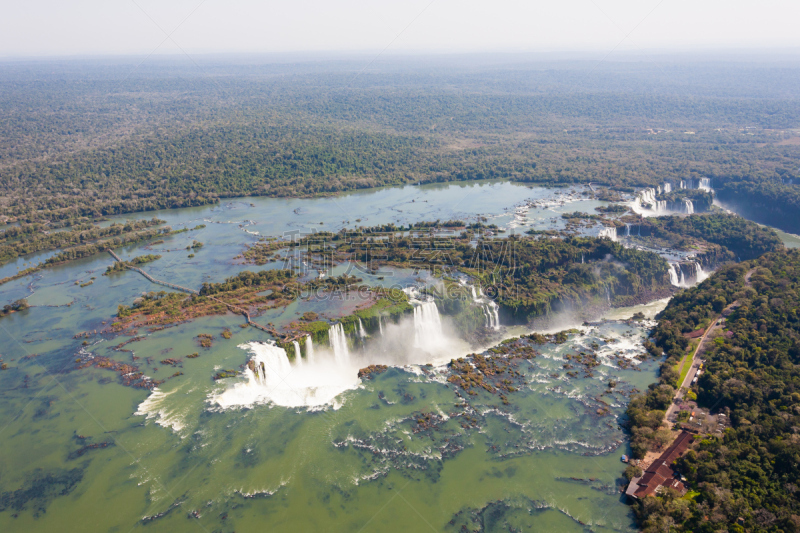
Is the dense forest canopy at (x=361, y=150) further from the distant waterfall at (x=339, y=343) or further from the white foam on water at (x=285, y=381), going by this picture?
the white foam on water at (x=285, y=381)

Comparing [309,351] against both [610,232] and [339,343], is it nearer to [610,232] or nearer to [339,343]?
[339,343]

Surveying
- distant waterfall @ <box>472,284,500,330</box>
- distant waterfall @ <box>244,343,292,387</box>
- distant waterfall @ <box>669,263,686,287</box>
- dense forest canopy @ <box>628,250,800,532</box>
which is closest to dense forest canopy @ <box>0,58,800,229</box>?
distant waterfall @ <box>669,263,686,287</box>

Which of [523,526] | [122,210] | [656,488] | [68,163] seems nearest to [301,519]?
[523,526]

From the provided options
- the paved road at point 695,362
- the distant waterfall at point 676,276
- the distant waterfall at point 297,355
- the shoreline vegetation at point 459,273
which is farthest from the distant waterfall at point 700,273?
the distant waterfall at point 297,355

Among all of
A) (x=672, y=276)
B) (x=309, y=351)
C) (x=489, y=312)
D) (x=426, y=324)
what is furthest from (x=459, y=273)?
(x=672, y=276)

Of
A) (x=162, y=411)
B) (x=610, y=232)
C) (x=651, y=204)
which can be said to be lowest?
(x=162, y=411)

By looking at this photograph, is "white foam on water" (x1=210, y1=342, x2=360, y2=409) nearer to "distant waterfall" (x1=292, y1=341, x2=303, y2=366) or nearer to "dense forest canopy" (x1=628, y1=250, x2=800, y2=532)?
"distant waterfall" (x1=292, y1=341, x2=303, y2=366)

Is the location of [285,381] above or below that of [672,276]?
below
